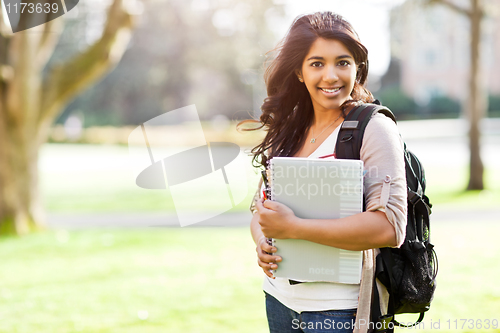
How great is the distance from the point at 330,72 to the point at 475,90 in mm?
11317

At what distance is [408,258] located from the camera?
1823 millimetres

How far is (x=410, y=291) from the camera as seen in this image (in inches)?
71.8

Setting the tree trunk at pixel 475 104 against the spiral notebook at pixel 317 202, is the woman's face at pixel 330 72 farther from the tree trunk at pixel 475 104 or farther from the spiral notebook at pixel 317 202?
the tree trunk at pixel 475 104

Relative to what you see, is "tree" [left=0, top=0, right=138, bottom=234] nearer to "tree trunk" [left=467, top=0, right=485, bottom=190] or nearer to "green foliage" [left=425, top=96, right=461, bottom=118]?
"tree trunk" [left=467, top=0, right=485, bottom=190]

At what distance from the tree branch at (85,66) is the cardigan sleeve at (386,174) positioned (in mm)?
7390

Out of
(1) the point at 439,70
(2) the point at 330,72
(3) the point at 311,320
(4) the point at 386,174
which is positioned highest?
(2) the point at 330,72

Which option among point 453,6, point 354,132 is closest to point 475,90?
point 453,6

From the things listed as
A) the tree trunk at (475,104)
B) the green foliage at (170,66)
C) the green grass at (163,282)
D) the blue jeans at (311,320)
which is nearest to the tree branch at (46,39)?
the green grass at (163,282)

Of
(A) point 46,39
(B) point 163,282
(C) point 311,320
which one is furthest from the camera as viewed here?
(A) point 46,39

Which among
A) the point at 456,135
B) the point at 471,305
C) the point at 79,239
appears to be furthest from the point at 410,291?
the point at 456,135

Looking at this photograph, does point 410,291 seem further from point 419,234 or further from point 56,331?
point 56,331

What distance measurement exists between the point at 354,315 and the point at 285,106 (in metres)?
0.91

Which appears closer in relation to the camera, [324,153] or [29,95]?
[324,153]

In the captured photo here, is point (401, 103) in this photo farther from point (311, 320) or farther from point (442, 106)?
point (311, 320)
